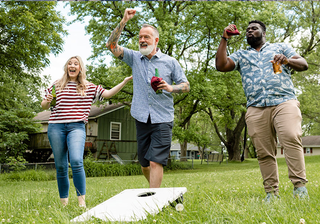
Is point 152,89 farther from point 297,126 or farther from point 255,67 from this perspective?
point 297,126

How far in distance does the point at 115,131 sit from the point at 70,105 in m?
23.5

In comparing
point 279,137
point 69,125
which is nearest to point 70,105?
point 69,125

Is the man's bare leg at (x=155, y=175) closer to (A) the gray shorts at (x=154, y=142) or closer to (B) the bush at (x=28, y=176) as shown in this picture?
(A) the gray shorts at (x=154, y=142)

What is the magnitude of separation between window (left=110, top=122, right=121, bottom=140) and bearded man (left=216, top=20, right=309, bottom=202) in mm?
23486

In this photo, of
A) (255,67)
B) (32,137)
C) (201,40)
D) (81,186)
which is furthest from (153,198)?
(32,137)

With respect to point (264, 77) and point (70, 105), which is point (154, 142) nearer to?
point (70, 105)

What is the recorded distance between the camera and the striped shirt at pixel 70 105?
379 centimetres

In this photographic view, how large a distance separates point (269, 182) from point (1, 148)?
2066 centimetres

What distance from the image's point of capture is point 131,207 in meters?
2.50

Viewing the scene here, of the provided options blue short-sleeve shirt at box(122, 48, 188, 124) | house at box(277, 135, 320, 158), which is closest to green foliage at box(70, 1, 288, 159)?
blue short-sleeve shirt at box(122, 48, 188, 124)

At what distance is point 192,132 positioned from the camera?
19.9 m

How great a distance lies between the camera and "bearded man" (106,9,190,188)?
361 cm

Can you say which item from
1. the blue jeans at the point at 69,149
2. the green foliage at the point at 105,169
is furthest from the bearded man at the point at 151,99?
the green foliage at the point at 105,169

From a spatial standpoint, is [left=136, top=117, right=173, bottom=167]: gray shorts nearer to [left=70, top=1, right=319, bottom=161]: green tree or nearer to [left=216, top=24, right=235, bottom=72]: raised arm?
[left=216, top=24, right=235, bottom=72]: raised arm
